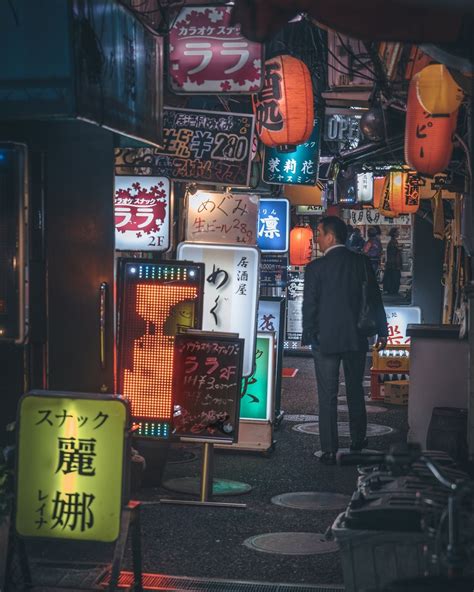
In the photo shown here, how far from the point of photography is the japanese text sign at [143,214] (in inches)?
516

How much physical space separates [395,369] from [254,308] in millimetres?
7034

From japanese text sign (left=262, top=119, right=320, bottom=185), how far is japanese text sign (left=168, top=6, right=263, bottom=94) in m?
7.54

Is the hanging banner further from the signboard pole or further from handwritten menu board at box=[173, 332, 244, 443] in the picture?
handwritten menu board at box=[173, 332, 244, 443]

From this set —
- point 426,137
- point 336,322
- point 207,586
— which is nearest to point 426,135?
point 426,137

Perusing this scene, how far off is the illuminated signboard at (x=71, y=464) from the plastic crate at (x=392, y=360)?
38.3ft

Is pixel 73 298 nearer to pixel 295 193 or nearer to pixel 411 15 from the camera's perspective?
pixel 411 15

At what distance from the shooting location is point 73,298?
9516mm

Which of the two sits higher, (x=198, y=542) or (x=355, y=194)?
(x=355, y=194)

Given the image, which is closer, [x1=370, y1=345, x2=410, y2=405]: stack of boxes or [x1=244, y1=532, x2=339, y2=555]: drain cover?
[x1=244, y1=532, x2=339, y2=555]: drain cover

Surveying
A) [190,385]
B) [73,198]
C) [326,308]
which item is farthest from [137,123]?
[326,308]

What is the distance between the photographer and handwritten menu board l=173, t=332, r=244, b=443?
9.57 metres

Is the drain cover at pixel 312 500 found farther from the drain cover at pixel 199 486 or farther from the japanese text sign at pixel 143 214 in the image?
the japanese text sign at pixel 143 214

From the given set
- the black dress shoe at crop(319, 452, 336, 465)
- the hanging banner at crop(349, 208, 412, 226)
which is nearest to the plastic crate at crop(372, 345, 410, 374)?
the black dress shoe at crop(319, 452, 336, 465)

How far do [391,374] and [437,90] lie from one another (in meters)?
8.42
